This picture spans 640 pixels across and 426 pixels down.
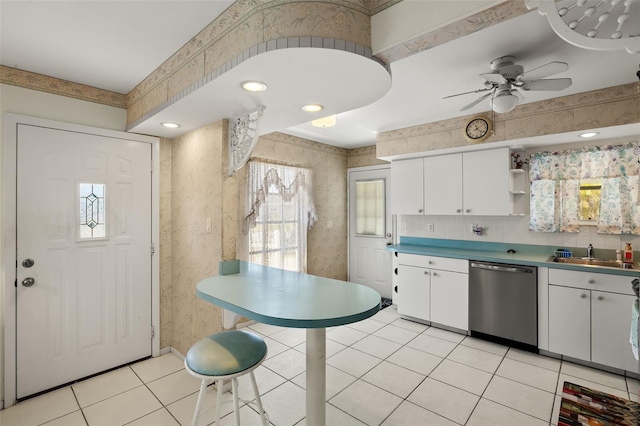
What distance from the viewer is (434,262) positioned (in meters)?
3.69

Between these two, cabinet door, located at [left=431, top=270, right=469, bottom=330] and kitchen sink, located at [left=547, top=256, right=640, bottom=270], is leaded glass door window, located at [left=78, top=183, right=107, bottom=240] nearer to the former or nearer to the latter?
cabinet door, located at [left=431, top=270, right=469, bottom=330]

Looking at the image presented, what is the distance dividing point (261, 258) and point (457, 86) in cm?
291

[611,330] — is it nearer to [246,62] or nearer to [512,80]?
[512,80]

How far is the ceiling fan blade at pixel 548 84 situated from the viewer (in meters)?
1.94

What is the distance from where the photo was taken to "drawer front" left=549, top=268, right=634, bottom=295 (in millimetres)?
2609

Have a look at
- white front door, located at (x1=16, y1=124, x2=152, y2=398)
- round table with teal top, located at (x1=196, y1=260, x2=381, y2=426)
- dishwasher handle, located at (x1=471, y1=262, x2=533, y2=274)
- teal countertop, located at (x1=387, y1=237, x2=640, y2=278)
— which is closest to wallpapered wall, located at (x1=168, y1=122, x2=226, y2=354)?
white front door, located at (x1=16, y1=124, x2=152, y2=398)

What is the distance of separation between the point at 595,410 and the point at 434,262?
2.71m

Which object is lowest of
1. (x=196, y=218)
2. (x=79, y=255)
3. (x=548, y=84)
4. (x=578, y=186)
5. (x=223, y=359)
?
(x=223, y=359)

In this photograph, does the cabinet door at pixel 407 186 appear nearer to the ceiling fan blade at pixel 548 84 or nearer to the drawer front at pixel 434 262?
the drawer front at pixel 434 262

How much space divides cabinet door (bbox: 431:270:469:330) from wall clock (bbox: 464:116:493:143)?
1.53 meters

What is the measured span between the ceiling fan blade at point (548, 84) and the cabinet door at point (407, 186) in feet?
6.40

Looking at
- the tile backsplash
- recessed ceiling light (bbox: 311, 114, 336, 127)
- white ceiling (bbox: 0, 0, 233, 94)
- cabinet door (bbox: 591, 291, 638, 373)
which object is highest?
white ceiling (bbox: 0, 0, 233, 94)

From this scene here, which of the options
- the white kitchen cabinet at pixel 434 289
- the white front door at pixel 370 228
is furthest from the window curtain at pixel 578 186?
the white front door at pixel 370 228

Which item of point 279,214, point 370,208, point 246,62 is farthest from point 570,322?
point 246,62
